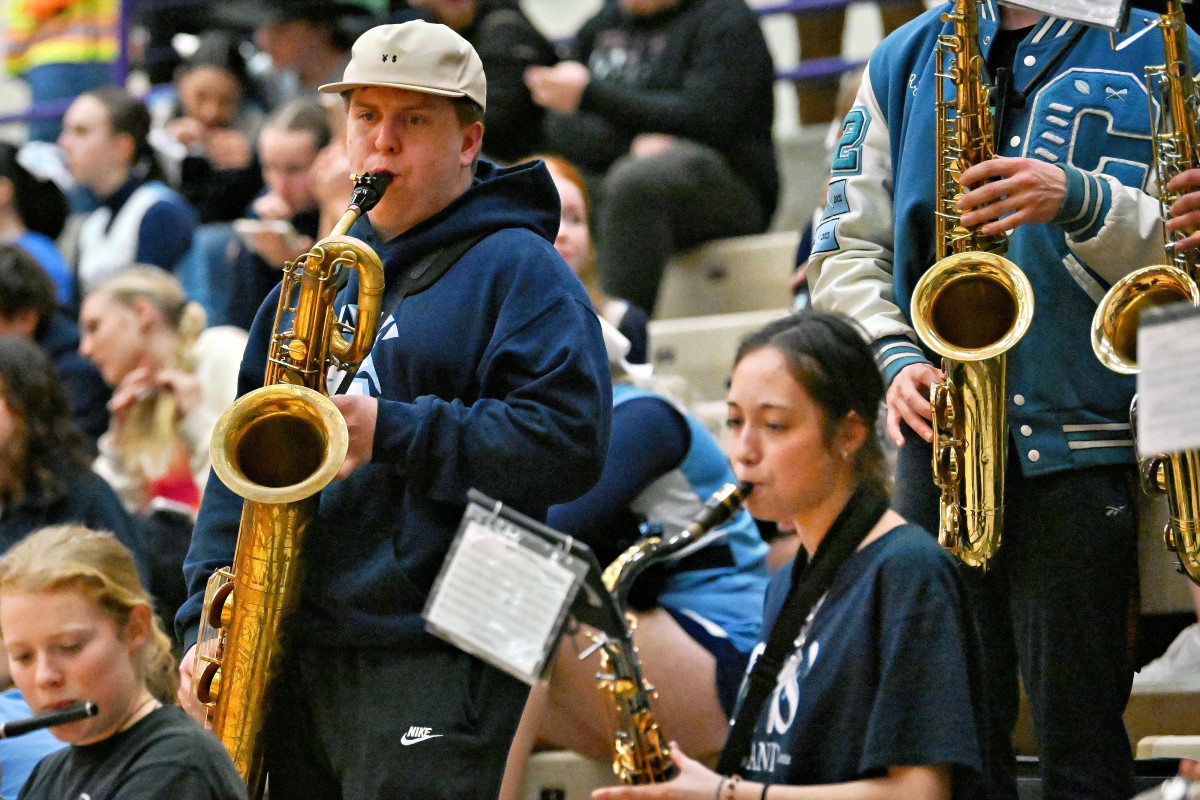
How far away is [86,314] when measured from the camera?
234 inches

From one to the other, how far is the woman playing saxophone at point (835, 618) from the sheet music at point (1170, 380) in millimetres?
815

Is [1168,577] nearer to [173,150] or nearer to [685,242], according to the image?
[685,242]

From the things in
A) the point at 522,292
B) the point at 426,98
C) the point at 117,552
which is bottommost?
the point at 117,552

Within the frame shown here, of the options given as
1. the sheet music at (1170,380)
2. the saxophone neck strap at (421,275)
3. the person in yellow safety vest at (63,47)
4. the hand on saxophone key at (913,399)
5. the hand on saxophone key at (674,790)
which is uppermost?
the person in yellow safety vest at (63,47)

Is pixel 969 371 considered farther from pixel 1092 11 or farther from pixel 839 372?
pixel 1092 11

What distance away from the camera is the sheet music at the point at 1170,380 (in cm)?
200

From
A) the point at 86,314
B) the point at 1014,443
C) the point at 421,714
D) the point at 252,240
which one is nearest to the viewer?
the point at 421,714

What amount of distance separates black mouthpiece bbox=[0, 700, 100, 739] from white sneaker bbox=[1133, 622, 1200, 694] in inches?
85.8

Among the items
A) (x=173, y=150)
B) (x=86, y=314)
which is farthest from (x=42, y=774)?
(x=173, y=150)

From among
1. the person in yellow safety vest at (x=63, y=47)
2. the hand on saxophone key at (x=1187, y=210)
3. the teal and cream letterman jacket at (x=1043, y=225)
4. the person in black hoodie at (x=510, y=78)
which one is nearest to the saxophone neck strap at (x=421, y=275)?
the teal and cream letterman jacket at (x=1043, y=225)

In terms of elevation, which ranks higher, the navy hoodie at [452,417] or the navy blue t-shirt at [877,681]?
the navy hoodie at [452,417]

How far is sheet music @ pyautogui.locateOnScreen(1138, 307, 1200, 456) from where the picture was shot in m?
2.00

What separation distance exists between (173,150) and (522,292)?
5.96 meters

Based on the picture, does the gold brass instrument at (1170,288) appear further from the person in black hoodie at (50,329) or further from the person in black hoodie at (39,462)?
the person in black hoodie at (50,329)
